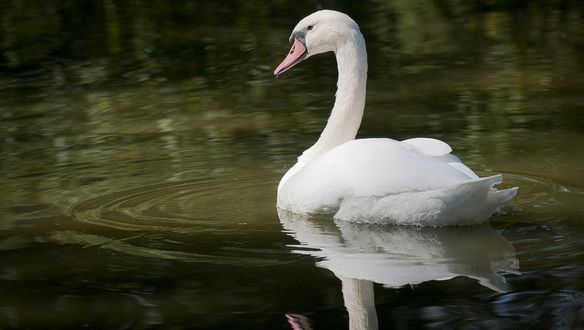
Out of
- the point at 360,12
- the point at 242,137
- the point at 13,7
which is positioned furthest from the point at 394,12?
the point at 242,137

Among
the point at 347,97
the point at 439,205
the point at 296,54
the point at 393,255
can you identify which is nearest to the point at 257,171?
the point at 296,54

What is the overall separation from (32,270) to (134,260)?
0.48 meters

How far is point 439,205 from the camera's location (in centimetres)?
612

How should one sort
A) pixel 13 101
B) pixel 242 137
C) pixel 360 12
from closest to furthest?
pixel 242 137 < pixel 13 101 < pixel 360 12

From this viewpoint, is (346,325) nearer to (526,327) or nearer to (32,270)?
(526,327)

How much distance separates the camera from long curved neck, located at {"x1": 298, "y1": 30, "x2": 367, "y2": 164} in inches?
293

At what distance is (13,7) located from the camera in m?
18.0

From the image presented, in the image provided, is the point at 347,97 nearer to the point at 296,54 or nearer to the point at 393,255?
the point at 296,54

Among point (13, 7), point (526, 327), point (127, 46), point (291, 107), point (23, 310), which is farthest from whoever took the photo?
point (13, 7)

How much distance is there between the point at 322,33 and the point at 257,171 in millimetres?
1087

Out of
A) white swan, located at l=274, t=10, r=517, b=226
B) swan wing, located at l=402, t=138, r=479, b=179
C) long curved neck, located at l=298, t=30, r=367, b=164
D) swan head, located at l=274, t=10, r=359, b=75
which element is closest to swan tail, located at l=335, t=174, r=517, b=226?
white swan, located at l=274, t=10, r=517, b=226

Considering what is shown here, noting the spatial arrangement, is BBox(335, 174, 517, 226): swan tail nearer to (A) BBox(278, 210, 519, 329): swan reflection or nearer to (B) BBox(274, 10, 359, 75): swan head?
(A) BBox(278, 210, 519, 329): swan reflection

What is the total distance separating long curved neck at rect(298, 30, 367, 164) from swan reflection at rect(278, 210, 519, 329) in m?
0.90

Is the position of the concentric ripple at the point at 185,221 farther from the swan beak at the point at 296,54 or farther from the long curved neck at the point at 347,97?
the swan beak at the point at 296,54
